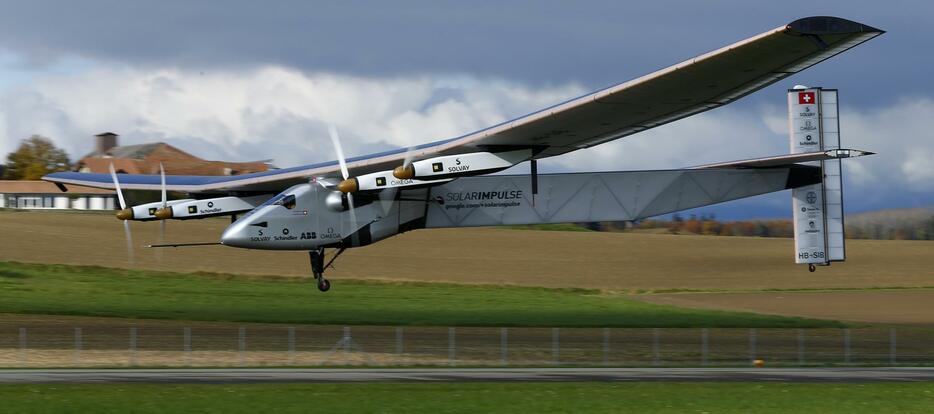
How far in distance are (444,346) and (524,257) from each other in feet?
98.9

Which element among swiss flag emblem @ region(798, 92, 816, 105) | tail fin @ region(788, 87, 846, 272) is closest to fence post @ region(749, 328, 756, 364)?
tail fin @ region(788, 87, 846, 272)

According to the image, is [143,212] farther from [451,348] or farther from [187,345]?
[451,348]

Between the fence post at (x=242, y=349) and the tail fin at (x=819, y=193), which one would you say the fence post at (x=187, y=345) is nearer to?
the fence post at (x=242, y=349)

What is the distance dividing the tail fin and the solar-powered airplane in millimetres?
37

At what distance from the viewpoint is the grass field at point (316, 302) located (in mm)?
58344

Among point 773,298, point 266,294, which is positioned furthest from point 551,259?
point 266,294

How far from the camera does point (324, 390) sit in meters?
33.0

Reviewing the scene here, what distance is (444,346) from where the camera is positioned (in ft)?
164

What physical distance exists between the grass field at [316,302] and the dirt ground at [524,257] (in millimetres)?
3036

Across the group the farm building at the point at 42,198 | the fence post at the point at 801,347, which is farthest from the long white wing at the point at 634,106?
the farm building at the point at 42,198

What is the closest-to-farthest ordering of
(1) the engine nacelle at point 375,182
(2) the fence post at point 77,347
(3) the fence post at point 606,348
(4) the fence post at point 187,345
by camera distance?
(1) the engine nacelle at point 375,182, (2) the fence post at point 77,347, (4) the fence post at point 187,345, (3) the fence post at point 606,348

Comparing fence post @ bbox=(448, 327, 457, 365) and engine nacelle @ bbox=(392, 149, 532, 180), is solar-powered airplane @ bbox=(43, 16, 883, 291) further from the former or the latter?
fence post @ bbox=(448, 327, 457, 365)

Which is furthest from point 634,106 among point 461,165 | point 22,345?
point 22,345

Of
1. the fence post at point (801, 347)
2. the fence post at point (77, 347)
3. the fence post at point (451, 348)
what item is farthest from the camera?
the fence post at point (801, 347)
